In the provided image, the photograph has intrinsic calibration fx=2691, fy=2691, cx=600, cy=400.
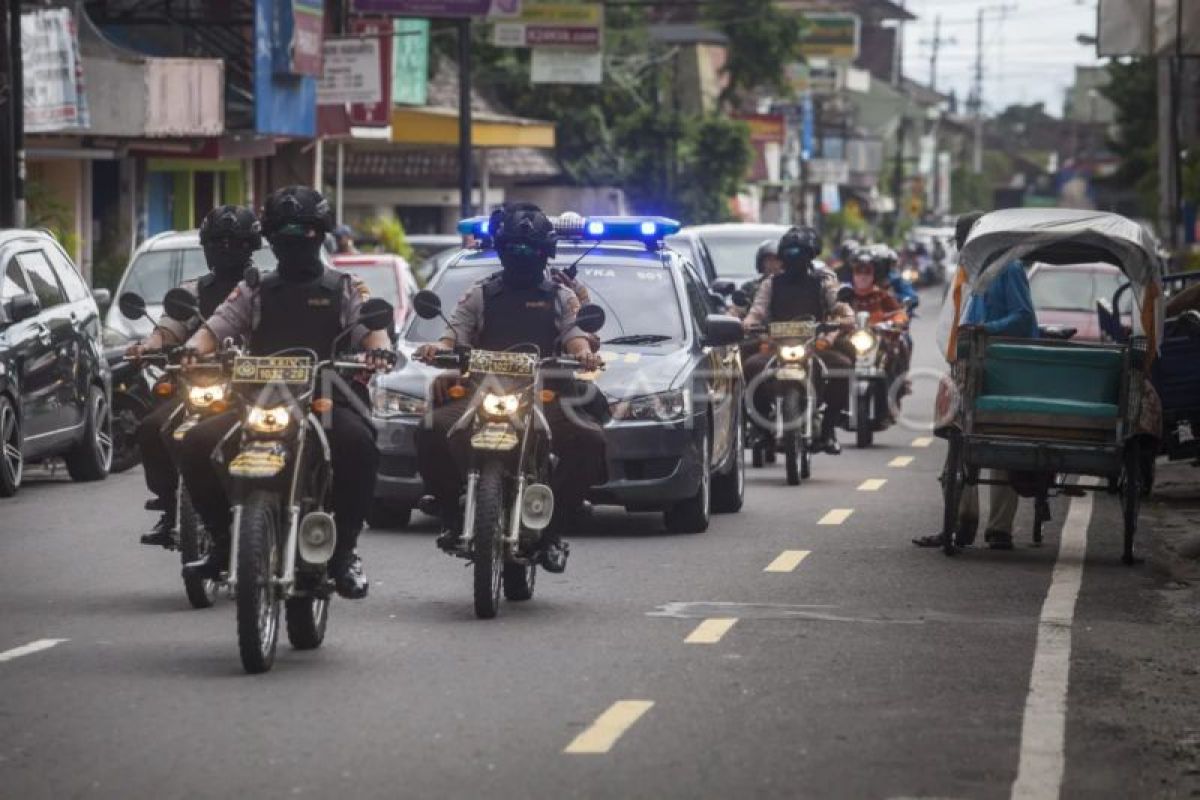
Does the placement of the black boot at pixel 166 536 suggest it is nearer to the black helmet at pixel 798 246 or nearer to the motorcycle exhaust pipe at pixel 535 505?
the motorcycle exhaust pipe at pixel 535 505

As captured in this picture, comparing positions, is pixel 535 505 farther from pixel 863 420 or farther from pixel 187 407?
pixel 863 420

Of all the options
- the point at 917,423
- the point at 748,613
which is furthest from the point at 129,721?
the point at 917,423

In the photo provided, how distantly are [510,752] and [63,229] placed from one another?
22198 mm

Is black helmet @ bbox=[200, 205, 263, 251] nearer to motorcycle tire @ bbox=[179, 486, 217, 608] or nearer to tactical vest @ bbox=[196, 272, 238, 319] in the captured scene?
tactical vest @ bbox=[196, 272, 238, 319]

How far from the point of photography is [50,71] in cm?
2833

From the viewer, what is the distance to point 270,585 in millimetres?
9648

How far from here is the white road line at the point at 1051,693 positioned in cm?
796

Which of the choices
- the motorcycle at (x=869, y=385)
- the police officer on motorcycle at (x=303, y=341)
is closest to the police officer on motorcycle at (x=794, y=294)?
the motorcycle at (x=869, y=385)

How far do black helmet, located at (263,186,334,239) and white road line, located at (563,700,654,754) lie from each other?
7.97 ft

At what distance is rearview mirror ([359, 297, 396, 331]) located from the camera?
10312 millimetres

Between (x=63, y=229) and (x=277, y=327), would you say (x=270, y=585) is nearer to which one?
(x=277, y=327)

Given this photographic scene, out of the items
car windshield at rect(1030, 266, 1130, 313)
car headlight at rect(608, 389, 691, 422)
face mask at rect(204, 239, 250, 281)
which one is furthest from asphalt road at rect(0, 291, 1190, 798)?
car windshield at rect(1030, 266, 1130, 313)

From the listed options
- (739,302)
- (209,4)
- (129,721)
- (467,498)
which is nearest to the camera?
(129,721)

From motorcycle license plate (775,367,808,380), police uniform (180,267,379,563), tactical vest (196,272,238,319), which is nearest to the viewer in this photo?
police uniform (180,267,379,563)
